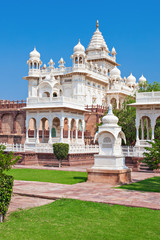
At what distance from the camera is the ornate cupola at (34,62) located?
43884mm

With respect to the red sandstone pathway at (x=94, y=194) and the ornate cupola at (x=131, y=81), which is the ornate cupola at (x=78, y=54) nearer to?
the ornate cupola at (x=131, y=81)

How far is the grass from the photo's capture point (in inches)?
245

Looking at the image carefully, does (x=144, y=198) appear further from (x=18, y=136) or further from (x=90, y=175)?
(x=18, y=136)

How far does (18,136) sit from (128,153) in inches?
595

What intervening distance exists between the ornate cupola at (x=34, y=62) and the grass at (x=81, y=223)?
3711cm

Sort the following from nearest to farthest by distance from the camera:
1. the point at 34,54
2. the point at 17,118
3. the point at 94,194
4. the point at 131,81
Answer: the point at 94,194 → the point at 17,118 → the point at 34,54 → the point at 131,81

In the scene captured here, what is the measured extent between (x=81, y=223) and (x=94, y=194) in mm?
3457

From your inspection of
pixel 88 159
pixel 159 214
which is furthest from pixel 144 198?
pixel 88 159

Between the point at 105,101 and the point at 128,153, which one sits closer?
the point at 128,153

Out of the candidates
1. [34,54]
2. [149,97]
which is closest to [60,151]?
[149,97]

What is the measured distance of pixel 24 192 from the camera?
10.5 metres

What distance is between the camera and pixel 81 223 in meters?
7.04

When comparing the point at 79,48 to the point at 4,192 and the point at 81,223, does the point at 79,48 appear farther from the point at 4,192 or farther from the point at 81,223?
the point at 81,223

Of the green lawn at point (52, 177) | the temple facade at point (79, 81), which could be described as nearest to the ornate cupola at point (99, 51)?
the temple facade at point (79, 81)
